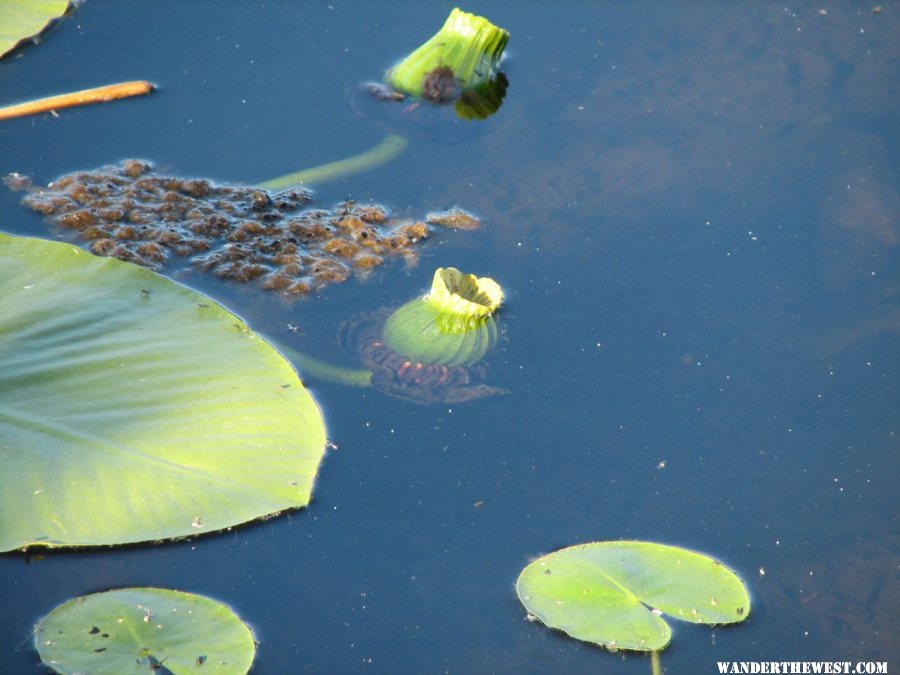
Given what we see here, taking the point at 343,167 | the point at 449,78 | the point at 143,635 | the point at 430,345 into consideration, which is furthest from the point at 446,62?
the point at 143,635

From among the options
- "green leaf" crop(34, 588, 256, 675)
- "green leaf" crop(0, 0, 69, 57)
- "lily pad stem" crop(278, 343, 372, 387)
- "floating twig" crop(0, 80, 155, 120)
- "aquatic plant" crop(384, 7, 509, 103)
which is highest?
"aquatic plant" crop(384, 7, 509, 103)

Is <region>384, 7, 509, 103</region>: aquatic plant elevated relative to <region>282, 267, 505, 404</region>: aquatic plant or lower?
elevated

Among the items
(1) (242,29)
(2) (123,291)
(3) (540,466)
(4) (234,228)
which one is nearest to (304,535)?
(3) (540,466)

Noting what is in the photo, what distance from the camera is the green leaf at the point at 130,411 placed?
2.00m

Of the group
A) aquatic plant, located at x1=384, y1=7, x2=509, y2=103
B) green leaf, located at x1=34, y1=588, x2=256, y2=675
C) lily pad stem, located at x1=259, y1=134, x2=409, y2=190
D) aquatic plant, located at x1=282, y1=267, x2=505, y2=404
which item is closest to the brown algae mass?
lily pad stem, located at x1=259, y1=134, x2=409, y2=190

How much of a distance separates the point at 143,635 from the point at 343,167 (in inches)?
64.5

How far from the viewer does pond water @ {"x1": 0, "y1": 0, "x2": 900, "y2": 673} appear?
199cm

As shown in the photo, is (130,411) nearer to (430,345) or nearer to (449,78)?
(430,345)

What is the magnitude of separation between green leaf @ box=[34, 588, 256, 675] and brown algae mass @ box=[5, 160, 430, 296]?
1.02 meters

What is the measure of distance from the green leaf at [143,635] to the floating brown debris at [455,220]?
136cm

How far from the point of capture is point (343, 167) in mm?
3006

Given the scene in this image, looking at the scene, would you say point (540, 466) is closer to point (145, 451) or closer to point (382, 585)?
point (382, 585)

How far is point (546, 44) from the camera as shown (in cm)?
352

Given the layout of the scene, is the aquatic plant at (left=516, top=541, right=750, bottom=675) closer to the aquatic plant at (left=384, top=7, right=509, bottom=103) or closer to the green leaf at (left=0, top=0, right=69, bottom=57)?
the aquatic plant at (left=384, top=7, right=509, bottom=103)
